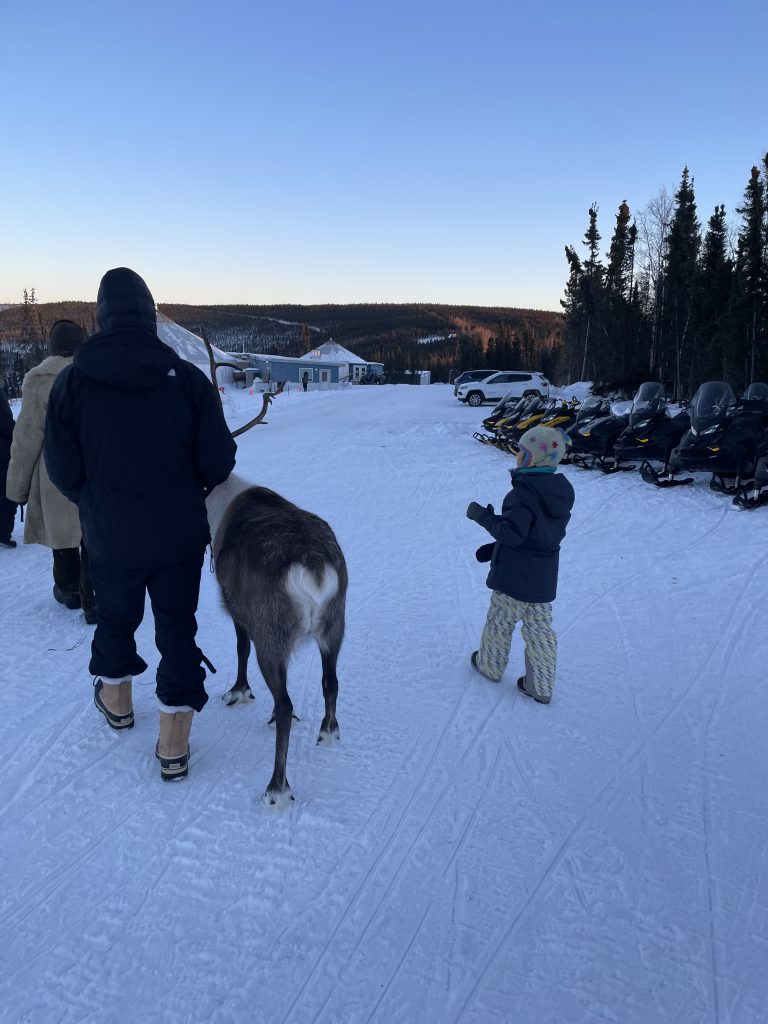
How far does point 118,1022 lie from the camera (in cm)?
171

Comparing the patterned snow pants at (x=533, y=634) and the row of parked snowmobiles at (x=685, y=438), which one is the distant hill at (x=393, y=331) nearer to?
the row of parked snowmobiles at (x=685, y=438)

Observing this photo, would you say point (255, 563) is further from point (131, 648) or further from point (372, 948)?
point (372, 948)

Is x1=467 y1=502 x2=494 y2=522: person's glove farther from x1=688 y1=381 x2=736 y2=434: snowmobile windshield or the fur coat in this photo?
x1=688 y1=381 x2=736 y2=434: snowmobile windshield

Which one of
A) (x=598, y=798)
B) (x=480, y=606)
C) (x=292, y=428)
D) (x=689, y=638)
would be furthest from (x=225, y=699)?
(x=292, y=428)

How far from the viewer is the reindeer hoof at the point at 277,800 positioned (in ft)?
8.35

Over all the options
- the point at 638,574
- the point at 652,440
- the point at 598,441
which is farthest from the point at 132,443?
→ the point at 598,441

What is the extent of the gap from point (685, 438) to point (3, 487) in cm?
893

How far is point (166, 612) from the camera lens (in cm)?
253

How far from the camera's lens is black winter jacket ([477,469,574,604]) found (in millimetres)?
3279

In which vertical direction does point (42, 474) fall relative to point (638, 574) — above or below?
above

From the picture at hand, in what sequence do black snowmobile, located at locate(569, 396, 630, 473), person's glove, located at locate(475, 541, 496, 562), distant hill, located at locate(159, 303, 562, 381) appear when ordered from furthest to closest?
distant hill, located at locate(159, 303, 562, 381), black snowmobile, located at locate(569, 396, 630, 473), person's glove, located at locate(475, 541, 496, 562)

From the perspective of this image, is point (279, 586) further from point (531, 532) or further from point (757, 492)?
point (757, 492)

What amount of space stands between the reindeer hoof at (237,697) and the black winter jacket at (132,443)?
4.02 ft

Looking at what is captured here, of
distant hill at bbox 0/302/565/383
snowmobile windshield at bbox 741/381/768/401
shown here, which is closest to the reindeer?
snowmobile windshield at bbox 741/381/768/401
